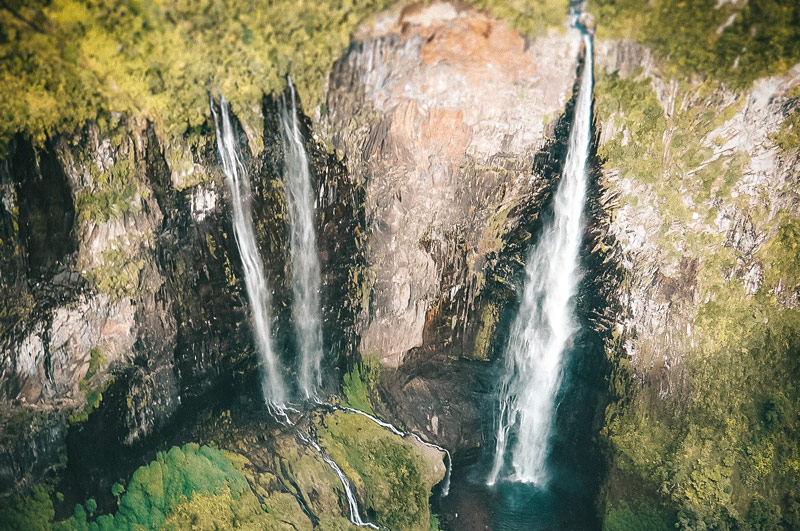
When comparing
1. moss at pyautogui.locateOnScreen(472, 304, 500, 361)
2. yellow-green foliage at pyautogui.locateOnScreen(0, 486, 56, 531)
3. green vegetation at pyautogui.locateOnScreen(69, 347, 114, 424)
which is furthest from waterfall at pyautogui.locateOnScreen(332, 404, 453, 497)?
yellow-green foliage at pyautogui.locateOnScreen(0, 486, 56, 531)

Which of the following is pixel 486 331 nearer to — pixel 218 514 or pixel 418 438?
pixel 418 438

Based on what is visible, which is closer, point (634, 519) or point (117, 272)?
point (117, 272)

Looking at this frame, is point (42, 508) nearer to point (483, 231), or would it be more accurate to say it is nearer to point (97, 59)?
Result: point (97, 59)

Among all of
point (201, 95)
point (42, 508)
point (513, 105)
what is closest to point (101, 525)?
point (42, 508)

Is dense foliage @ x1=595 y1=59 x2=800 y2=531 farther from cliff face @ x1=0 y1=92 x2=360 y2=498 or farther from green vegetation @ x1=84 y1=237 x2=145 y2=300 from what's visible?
green vegetation @ x1=84 y1=237 x2=145 y2=300

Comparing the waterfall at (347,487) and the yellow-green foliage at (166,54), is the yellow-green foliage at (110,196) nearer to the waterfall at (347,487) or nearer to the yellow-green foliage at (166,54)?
the yellow-green foliage at (166,54)

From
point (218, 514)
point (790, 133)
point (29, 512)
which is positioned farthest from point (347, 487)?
point (790, 133)

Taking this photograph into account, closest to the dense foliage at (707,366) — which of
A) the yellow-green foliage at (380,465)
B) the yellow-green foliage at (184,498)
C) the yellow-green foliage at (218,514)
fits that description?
the yellow-green foliage at (380,465)
